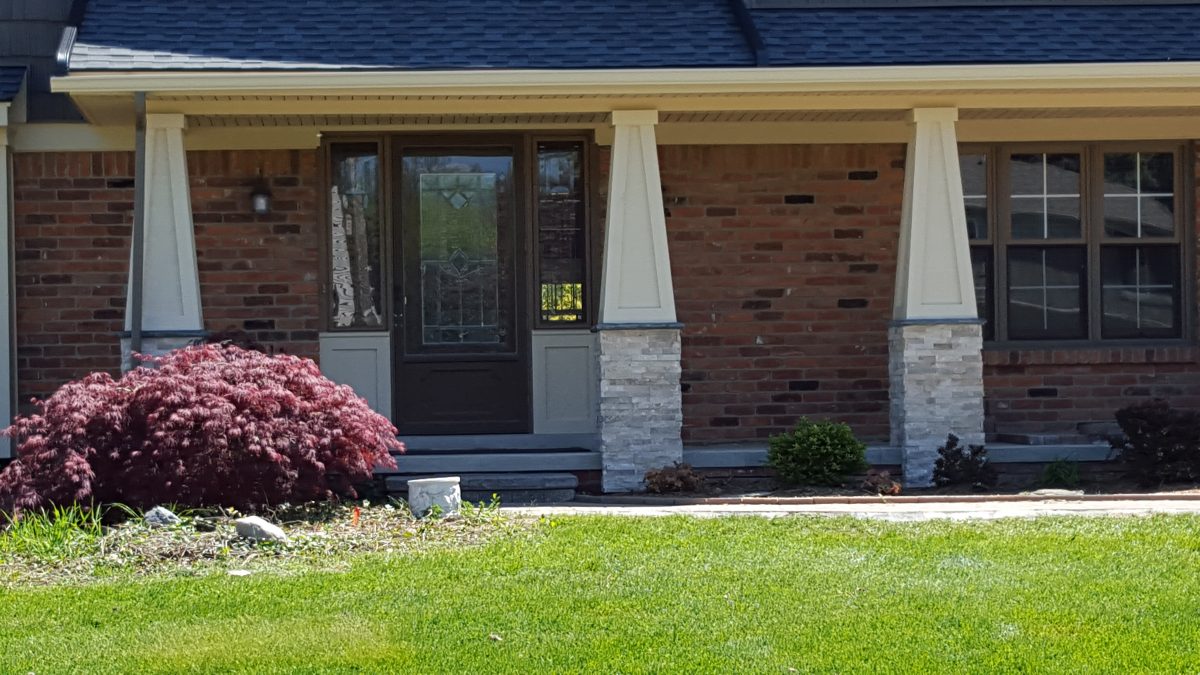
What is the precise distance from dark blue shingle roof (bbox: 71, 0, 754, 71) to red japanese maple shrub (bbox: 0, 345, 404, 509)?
2290mm

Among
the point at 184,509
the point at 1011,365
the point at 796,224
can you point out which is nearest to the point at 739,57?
the point at 796,224

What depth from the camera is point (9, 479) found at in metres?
8.55

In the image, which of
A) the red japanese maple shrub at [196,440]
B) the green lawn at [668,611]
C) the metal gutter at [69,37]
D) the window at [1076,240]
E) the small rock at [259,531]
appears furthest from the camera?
the window at [1076,240]

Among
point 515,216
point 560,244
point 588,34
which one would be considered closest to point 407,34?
point 588,34

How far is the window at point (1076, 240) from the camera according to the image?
1210cm

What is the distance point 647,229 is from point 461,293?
1925 mm

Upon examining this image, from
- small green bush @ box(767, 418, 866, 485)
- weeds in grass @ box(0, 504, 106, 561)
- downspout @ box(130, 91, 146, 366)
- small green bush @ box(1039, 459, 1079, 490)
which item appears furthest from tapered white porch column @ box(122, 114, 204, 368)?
small green bush @ box(1039, 459, 1079, 490)

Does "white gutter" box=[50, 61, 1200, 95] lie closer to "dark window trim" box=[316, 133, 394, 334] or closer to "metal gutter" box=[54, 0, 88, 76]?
"metal gutter" box=[54, 0, 88, 76]

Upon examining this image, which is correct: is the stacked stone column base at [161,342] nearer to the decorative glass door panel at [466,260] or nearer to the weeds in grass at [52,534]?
the weeds in grass at [52,534]

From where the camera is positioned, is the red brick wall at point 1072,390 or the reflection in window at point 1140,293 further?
the reflection in window at point 1140,293

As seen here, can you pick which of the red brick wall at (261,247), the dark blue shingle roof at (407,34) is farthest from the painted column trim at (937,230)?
the red brick wall at (261,247)

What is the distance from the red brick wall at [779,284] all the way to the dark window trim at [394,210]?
620 mm

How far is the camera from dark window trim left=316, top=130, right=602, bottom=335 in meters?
11.7

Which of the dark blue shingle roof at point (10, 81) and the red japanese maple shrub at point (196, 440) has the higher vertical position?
the dark blue shingle roof at point (10, 81)
